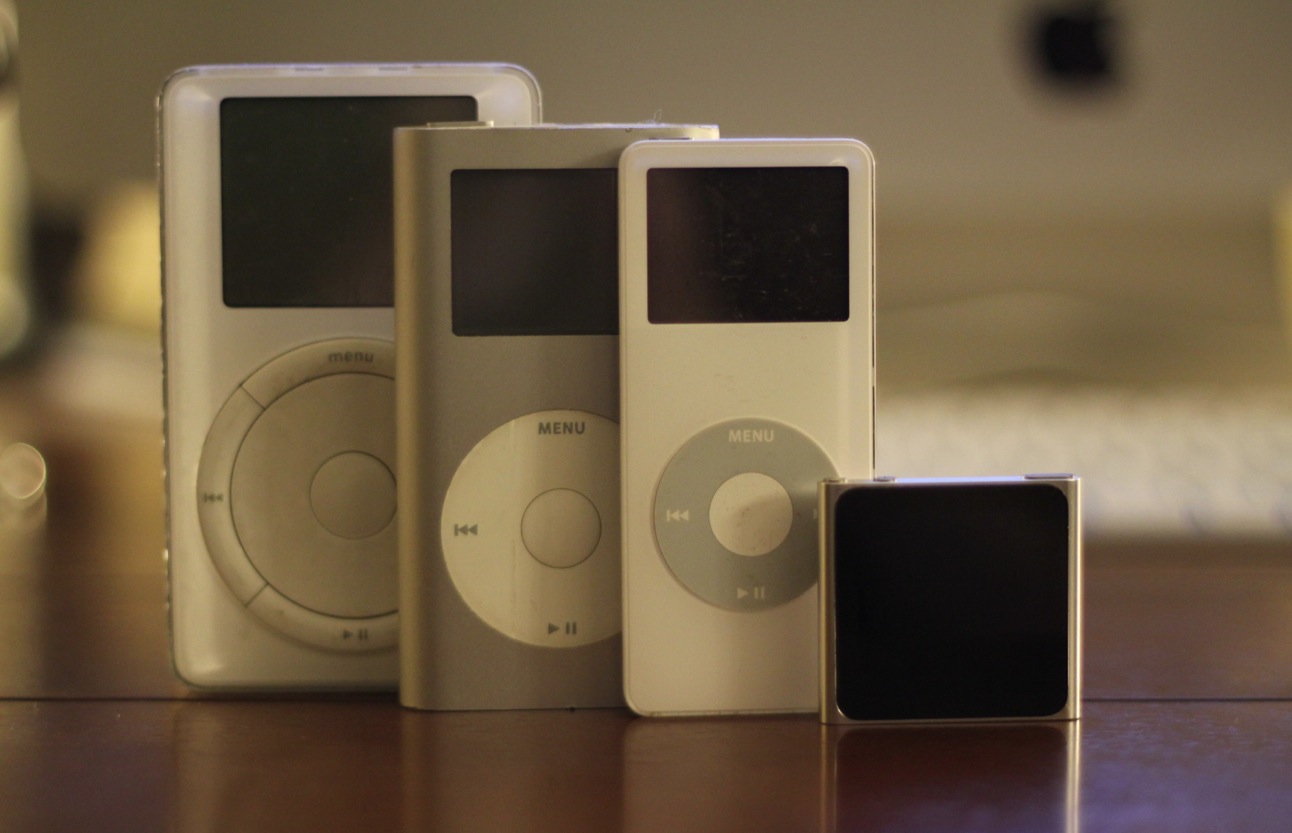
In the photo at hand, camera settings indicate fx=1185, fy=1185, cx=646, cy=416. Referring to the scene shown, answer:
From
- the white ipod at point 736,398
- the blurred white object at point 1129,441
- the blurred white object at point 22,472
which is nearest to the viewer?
the white ipod at point 736,398

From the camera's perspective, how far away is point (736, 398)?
447mm

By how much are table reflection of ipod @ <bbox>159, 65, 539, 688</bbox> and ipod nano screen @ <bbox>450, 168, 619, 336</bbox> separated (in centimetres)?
6

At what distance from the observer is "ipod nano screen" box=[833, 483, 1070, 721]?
415 millimetres

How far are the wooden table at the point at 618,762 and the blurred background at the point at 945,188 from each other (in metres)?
1.22

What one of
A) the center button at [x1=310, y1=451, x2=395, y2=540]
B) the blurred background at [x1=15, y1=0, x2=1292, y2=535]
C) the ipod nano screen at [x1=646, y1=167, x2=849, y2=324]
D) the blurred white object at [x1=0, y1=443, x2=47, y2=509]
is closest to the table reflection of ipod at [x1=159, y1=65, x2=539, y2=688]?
the center button at [x1=310, y1=451, x2=395, y2=540]

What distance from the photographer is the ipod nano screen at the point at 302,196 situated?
502 mm

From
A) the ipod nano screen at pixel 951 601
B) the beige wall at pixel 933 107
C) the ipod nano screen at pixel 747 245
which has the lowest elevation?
the ipod nano screen at pixel 951 601

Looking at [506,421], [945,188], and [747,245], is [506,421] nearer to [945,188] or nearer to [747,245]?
[747,245]

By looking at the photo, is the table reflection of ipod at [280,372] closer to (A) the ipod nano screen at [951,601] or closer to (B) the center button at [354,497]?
(B) the center button at [354,497]

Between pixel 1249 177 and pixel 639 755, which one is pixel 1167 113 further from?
pixel 639 755

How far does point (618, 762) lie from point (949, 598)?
13cm

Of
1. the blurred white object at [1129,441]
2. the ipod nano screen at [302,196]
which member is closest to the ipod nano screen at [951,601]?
the ipod nano screen at [302,196]

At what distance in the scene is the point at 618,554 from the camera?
18.0 inches

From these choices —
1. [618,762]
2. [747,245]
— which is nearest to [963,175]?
[747,245]
